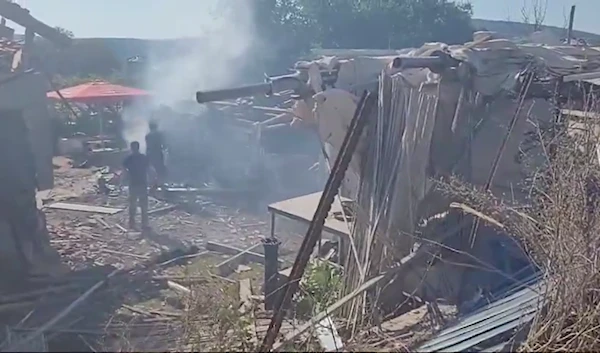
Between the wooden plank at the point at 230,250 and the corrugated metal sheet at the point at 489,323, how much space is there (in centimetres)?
529

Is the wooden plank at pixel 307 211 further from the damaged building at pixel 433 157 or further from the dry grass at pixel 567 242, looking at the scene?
the dry grass at pixel 567 242

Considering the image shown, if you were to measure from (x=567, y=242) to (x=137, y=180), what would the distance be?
347 inches

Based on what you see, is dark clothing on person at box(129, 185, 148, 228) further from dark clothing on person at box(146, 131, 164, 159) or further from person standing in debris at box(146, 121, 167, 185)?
dark clothing on person at box(146, 131, 164, 159)

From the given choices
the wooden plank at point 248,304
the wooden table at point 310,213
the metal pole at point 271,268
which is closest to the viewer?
the wooden plank at point 248,304

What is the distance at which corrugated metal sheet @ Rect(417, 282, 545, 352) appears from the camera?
13.0ft

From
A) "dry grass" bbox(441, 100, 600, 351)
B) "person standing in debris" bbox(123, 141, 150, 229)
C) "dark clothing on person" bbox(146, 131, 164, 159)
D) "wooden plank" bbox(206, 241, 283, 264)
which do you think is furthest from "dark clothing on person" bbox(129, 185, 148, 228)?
"dry grass" bbox(441, 100, 600, 351)

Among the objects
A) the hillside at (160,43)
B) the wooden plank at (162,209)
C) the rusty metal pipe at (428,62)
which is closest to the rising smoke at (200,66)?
the hillside at (160,43)

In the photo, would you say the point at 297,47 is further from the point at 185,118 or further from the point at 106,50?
the point at 185,118

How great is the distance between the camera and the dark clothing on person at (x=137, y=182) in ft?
38.3

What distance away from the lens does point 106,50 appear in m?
31.0

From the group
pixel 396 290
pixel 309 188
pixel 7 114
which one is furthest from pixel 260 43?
pixel 396 290

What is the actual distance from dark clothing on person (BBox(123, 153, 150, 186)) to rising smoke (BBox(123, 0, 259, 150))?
26.6ft

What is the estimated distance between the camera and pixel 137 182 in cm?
1175

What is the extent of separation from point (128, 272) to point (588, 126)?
610 cm
